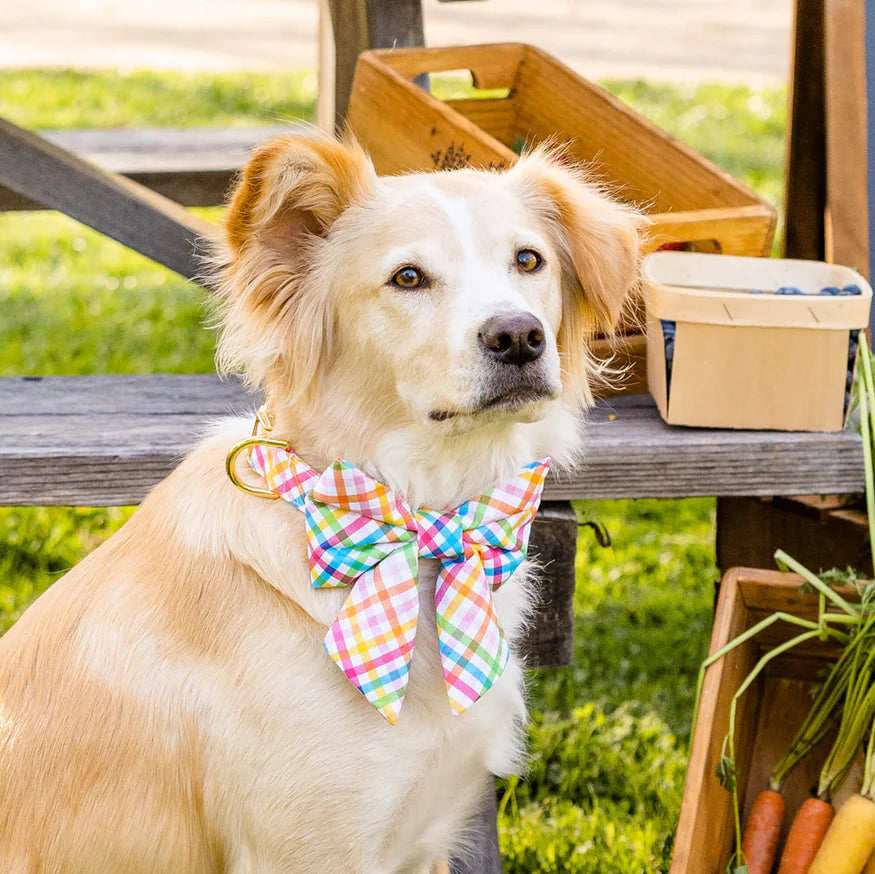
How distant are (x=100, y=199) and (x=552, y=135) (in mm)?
1067

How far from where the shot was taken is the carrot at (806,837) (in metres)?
2.36

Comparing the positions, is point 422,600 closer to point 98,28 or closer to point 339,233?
point 339,233

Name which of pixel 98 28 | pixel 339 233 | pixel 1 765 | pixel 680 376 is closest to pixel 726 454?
pixel 680 376

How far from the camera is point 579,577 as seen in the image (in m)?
3.96

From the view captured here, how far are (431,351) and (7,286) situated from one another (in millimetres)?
4622

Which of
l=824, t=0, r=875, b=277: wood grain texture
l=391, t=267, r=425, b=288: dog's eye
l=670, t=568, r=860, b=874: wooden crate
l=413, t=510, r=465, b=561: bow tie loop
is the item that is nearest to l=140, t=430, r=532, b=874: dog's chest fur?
l=413, t=510, r=465, b=561: bow tie loop

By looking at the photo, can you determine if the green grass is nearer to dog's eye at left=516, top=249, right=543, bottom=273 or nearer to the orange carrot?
the orange carrot

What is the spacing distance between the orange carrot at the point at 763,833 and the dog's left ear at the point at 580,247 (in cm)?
100

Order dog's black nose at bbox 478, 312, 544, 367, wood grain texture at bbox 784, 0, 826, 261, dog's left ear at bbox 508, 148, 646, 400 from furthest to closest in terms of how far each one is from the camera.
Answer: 1. wood grain texture at bbox 784, 0, 826, 261
2. dog's left ear at bbox 508, 148, 646, 400
3. dog's black nose at bbox 478, 312, 544, 367

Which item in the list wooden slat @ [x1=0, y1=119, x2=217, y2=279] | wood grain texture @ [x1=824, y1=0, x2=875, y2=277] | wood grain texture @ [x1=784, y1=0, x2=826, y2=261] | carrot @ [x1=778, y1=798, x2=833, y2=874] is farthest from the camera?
wood grain texture @ [x1=784, y1=0, x2=826, y2=261]

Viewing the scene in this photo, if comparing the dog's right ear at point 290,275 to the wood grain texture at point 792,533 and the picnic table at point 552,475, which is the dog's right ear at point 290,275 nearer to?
the picnic table at point 552,475

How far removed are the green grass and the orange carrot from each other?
10.3 inches

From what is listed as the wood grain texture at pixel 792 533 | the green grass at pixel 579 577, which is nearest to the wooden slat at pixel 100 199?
the green grass at pixel 579 577

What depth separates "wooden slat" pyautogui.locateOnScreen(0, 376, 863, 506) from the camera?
2.39m
